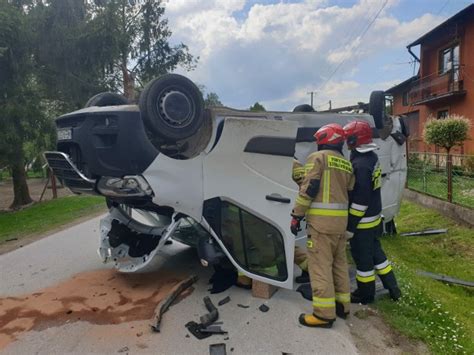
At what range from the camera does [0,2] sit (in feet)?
32.6

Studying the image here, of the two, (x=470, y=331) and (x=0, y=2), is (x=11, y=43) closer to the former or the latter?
(x=0, y=2)

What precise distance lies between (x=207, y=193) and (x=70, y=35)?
10249 millimetres

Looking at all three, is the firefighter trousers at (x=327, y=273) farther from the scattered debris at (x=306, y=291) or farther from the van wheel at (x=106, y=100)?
the van wheel at (x=106, y=100)

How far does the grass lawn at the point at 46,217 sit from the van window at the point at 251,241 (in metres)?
5.42

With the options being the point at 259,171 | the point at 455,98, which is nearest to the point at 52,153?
the point at 259,171

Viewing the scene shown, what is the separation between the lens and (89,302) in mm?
3734

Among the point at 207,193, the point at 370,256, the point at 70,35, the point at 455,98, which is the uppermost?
the point at 70,35

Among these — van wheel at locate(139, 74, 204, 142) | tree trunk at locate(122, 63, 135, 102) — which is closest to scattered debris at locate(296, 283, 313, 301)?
van wheel at locate(139, 74, 204, 142)

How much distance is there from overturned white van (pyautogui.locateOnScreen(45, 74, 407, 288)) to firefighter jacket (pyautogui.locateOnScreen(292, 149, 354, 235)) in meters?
0.27

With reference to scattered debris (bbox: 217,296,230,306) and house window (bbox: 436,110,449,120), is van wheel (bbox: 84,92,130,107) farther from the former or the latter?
house window (bbox: 436,110,449,120)

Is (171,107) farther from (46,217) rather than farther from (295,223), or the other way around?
(46,217)

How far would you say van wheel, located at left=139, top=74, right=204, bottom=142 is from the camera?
332 cm

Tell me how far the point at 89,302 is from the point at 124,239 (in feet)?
2.78

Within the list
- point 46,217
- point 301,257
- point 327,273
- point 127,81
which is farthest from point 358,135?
point 127,81
